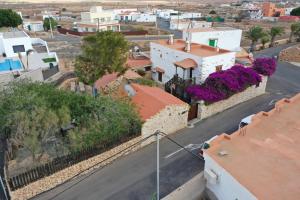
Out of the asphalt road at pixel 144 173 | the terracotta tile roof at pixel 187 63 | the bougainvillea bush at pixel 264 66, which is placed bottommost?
the asphalt road at pixel 144 173

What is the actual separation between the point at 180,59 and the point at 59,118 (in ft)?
55.9

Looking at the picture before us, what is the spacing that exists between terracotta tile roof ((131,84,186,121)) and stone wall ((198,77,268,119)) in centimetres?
315

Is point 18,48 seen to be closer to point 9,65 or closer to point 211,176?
point 9,65

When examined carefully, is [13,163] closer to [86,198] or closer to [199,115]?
[86,198]

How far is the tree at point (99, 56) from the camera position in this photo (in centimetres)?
2726

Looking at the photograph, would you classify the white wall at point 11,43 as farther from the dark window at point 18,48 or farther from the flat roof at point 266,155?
the flat roof at point 266,155

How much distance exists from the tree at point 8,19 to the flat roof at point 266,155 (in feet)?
232

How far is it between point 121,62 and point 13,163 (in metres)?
14.5

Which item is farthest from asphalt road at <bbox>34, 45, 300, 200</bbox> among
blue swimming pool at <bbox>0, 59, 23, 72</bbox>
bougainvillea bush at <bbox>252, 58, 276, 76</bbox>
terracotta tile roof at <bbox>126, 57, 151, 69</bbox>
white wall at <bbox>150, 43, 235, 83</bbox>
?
blue swimming pool at <bbox>0, 59, 23, 72</bbox>

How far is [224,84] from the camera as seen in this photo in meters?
26.3

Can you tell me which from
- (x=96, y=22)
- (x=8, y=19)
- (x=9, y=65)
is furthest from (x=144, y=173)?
(x=96, y=22)

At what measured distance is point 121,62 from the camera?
28297mm

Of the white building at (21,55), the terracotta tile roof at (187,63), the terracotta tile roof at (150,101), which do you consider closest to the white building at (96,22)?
the white building at (21,55)

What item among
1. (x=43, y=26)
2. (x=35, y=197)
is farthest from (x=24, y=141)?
(x=43, y=26)
